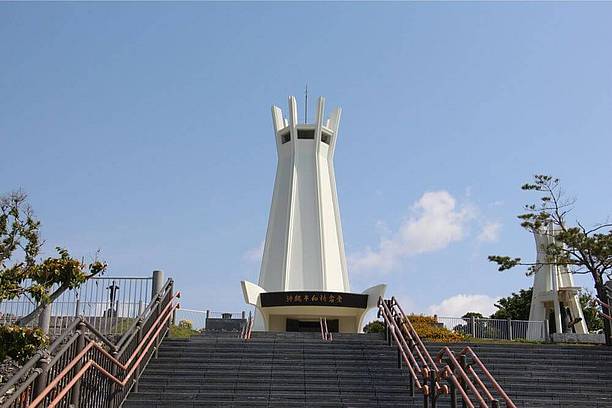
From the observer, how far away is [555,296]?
3009cm

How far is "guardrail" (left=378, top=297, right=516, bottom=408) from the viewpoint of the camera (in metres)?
6.80

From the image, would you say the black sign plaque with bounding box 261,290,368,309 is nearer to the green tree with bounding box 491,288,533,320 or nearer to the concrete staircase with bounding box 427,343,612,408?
the concrete staircase with bounding box 427,343,612,408

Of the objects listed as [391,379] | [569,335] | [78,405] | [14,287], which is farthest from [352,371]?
[569,335]

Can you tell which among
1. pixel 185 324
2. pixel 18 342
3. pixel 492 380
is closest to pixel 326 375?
pixel 492 380

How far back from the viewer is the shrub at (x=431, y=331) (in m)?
19.9

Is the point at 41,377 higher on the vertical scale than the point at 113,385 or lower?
higher

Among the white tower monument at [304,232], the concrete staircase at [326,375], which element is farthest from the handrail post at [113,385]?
the white tower monument at [304,232]

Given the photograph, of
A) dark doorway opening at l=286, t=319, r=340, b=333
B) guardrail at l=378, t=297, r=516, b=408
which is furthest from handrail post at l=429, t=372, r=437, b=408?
dark doorway opening at l=286, t=319, r=340, b=333

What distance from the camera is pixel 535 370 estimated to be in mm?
10359

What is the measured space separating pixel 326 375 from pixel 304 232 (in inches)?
624

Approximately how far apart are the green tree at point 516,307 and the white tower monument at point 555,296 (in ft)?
42.5

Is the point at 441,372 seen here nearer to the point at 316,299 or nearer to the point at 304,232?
the point at 316,299

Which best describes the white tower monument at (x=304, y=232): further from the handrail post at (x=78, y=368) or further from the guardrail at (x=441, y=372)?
the handrail post at (x=78, y=368)

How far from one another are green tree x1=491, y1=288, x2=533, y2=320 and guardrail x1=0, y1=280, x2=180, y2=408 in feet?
131
